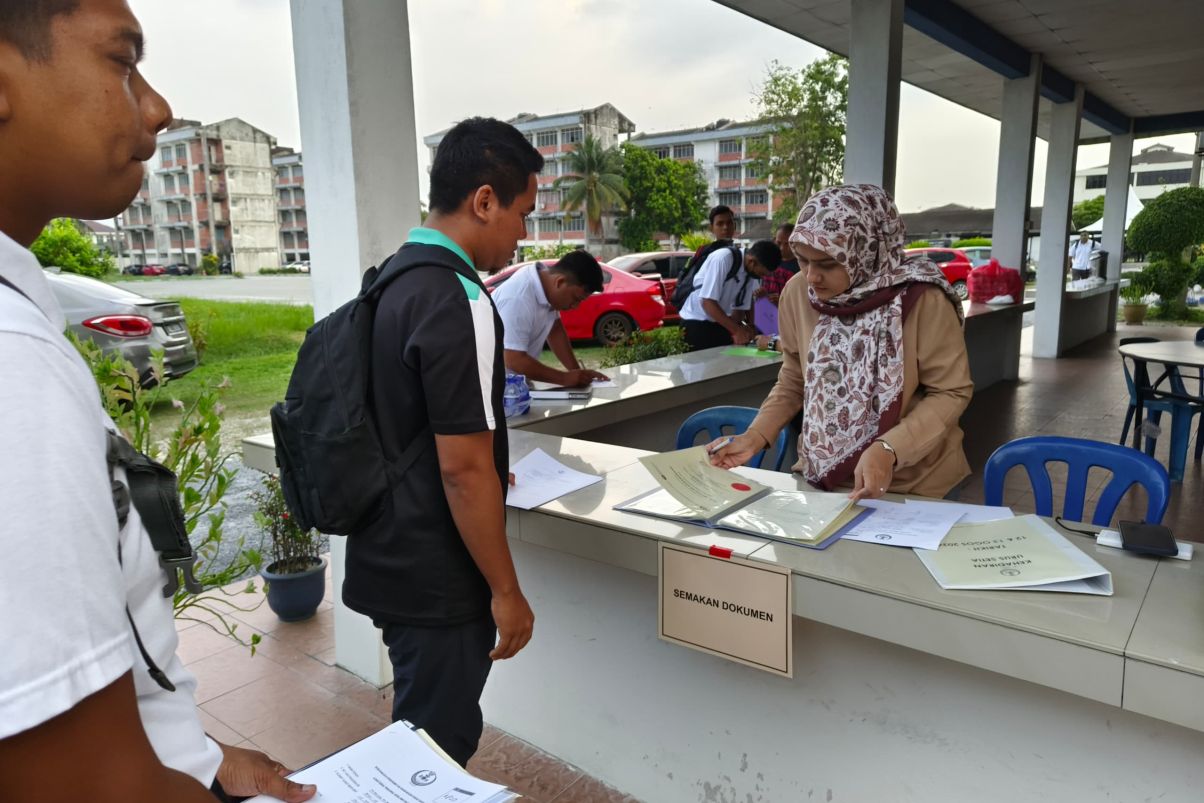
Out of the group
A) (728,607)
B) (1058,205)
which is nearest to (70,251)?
(728,607)

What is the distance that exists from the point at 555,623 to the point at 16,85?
1.97m

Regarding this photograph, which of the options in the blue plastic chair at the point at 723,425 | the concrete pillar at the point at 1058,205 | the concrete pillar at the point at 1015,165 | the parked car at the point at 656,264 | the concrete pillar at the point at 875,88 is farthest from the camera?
the parked car at the point at 656,264

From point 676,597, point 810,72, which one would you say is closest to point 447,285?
point 676,597

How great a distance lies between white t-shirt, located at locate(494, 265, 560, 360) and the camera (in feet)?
11.3

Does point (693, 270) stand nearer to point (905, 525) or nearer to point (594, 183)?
point (905, 525)

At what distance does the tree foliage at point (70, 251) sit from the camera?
7.40m

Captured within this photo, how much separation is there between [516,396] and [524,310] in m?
0.57

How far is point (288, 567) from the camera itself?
3389 millimetres

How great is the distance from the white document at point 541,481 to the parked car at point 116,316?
411 centimetres

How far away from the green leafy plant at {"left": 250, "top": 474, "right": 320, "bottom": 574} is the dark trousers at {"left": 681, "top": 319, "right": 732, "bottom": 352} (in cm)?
340

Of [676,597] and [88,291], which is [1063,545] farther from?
[88,291]

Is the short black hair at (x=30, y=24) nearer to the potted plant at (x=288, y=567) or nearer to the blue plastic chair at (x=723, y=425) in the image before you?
the blue plastic chair at (x=723, y=425)

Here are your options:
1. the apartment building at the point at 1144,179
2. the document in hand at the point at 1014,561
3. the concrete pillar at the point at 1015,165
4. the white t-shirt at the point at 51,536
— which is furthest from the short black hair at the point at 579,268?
the apartment building at the point at 1144,179

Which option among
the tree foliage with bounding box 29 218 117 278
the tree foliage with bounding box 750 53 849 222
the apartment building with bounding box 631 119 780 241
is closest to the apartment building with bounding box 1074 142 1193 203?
the apartment building with bounding box 631 119 780 241
